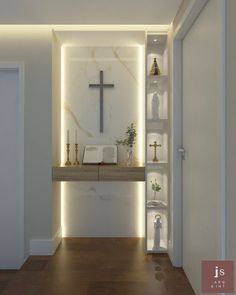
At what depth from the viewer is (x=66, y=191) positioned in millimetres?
3711

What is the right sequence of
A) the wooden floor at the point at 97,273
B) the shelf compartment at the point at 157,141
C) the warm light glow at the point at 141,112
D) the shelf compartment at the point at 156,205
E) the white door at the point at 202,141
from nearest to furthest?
the white door at the point at 202,141 < the wooden floor at the point at 97,273 < the shelf compartment at the point at 156,205 < the shelf compartment at the point at 157,141 < the warm light glow at the point at 141,112

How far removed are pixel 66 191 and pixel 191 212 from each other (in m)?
1.66

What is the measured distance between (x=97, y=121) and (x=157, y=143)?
30.0 inches

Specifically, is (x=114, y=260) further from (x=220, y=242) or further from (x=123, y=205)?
(x=220, y=242)

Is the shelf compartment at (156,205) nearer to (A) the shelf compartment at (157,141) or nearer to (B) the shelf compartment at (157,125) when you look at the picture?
(A) the shelf compartment at (157,141)

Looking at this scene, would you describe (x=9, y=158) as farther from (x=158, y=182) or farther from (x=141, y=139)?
(x=158, y=182)

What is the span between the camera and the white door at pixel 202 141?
1.79 m

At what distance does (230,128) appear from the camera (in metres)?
1.60

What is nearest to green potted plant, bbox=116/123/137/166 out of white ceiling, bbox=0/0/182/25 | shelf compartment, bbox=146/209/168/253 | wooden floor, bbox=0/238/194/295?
shelf compartment, bbox=146/209/168/253

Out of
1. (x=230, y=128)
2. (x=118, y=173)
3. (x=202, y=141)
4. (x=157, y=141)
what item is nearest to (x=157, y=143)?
(x=157, y=141)

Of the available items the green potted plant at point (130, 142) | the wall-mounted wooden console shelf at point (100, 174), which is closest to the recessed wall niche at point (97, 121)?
the green potted plant at point (130, 142)

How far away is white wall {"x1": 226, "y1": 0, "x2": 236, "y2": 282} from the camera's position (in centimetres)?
156

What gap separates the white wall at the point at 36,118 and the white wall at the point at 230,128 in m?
2.09

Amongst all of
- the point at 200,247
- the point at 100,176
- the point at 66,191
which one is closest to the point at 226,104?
the point at 200,247
